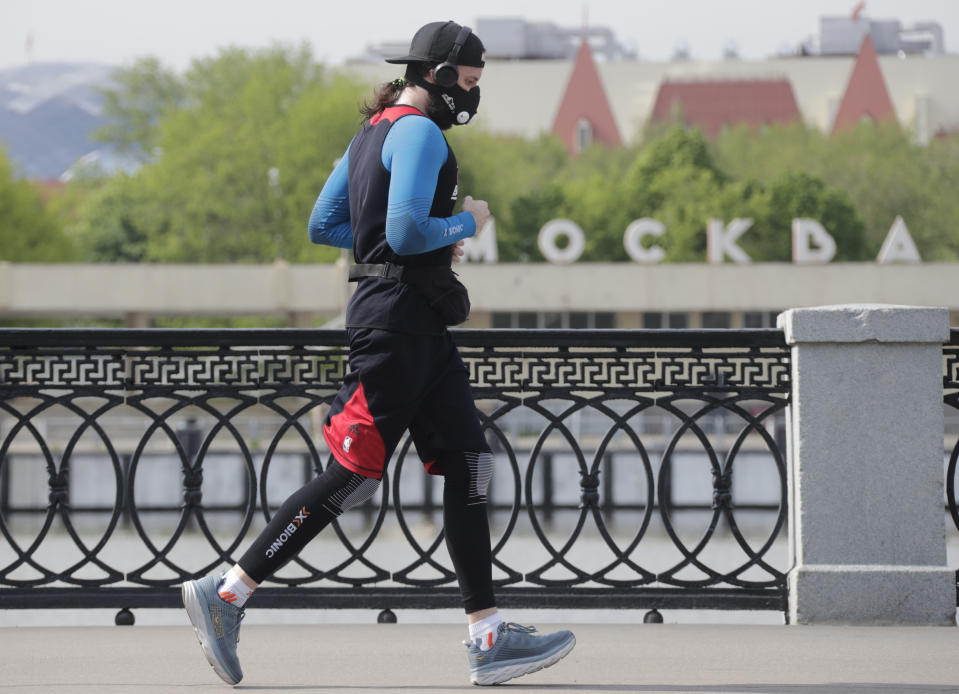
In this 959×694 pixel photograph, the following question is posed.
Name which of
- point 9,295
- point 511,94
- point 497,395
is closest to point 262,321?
point 9,295

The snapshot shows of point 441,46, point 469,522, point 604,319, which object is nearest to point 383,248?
point 441,46

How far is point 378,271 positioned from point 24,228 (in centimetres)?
4974

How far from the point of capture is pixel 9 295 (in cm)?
4588

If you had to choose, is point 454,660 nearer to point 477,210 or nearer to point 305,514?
point 305,514

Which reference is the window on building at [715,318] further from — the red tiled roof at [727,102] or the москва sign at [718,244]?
the red tiled roof at [727,102]

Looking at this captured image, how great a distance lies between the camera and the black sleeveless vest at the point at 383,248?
3.86m

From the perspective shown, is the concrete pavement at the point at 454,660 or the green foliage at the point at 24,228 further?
the green foliage at the point at 24,228

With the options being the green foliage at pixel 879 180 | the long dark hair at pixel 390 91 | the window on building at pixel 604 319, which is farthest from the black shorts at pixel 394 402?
the green foliage at pixel 879 180

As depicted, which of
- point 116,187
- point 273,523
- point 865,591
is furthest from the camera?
point 116,187

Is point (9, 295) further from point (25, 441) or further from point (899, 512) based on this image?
point (899, 512)

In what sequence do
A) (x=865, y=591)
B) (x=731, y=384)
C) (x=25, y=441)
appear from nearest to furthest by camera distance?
(x=865, y=591), (x=731, y=384), (x=25, y=441)

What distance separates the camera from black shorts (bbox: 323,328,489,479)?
12.5 feet

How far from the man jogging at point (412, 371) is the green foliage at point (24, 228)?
48.5 meters

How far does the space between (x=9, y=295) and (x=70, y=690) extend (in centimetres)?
4482
